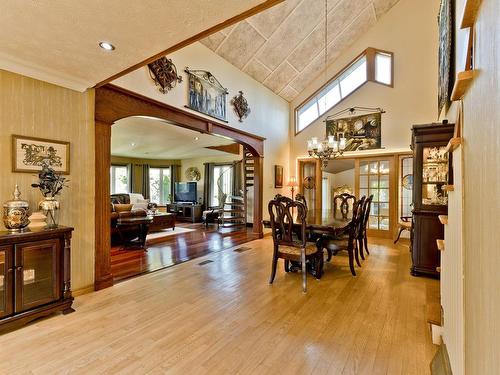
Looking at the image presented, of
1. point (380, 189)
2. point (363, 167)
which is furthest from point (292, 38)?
point (380, 189)

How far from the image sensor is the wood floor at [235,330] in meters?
1.75

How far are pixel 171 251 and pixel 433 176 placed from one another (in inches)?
176

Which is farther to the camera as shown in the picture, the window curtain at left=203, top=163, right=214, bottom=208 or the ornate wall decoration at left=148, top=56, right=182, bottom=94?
the window curtain at left=203, top=163, right=214, bottom=208

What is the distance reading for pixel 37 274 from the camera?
7.68ft

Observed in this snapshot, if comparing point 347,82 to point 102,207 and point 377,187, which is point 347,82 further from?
point 102,207

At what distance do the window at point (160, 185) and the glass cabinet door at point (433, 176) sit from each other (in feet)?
31.7

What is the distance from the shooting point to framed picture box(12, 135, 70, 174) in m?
2.42

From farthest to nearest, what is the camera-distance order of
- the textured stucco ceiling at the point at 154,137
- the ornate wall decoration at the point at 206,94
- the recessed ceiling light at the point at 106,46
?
the textured stucco ceiling at the point at 154,137 → the ornate wall decoration at the point at 206,94 → the recessed ceiling light at the point at 106,46

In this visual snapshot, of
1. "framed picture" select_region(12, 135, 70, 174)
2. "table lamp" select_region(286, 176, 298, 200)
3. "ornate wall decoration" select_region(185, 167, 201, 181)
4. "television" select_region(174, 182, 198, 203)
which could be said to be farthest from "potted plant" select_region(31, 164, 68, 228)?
"ornate wall decoration" select_region(185, 167, 201, 181)

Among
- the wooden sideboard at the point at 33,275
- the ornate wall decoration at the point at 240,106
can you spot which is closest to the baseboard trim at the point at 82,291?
the wooden sideboard at the point at 33,275

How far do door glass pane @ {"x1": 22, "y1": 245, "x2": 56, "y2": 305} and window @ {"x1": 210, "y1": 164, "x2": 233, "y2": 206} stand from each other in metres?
7.37

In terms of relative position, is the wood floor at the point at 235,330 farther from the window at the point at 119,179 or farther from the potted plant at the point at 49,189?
the window at the point at 119,179

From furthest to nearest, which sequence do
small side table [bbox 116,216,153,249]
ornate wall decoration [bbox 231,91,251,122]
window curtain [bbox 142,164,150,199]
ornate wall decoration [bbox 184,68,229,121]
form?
window curtain [bbox 142,164,150,199], ornate wall decoration [bbox 231,91,251,122], small side table [bbox 116,216,153,249], ornate wall decoration [bbox 184,68,229,121]

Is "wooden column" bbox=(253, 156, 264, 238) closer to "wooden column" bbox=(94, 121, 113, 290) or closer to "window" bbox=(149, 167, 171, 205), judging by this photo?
"wooden column" bbox=(94, 121, 113, 290)
